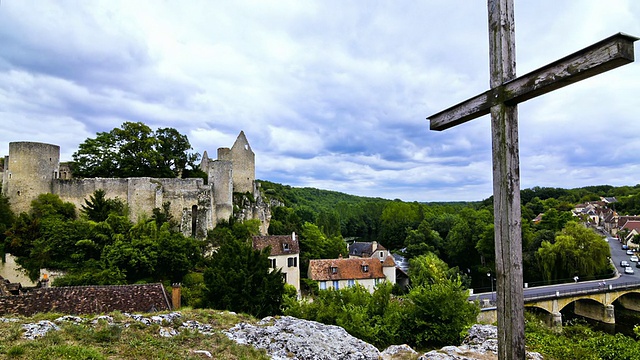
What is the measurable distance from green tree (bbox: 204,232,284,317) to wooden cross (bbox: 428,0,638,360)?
1252cm

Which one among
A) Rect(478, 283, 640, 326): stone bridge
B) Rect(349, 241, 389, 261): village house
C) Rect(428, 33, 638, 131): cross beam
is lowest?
Rect(478, 283, 640, 326): stone bridge

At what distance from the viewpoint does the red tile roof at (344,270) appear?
93.5ft

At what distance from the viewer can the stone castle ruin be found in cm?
2323

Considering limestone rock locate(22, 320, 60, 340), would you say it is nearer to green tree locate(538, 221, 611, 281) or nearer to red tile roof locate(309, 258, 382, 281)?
red tile roof locate(309, 258, 382, 281)

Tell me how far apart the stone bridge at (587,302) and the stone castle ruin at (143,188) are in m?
21.7

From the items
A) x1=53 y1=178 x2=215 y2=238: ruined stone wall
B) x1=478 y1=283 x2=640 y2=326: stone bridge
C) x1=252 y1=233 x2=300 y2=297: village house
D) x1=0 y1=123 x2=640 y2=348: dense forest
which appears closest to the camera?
Answer: x1=0 y1=123 x2=640 y2=348: dense forest

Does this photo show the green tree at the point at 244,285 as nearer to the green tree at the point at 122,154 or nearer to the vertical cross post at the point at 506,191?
the vertical cross post at the point at 506,191

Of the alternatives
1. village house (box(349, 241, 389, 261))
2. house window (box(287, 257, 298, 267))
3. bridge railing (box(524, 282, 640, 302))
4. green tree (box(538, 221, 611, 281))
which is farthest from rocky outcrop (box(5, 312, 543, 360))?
green tree (box(538, 221, 611, 281))

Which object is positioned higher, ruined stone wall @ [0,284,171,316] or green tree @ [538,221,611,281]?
ruined stone wall @ [0,284,171,316]

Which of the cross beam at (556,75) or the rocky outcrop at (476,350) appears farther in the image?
the rocky outcrop at (476,350)

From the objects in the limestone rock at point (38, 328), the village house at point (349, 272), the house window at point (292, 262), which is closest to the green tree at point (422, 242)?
the village house at point (349, 272)

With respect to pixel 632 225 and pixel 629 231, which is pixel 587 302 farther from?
pixel 632 225

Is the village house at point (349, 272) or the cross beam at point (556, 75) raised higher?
the cross beam at point (556, 75)

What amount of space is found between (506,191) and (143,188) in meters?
27.9
